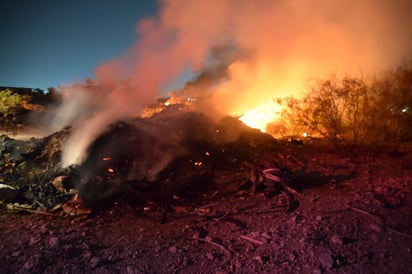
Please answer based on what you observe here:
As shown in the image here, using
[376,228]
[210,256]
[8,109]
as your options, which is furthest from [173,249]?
[8,109]

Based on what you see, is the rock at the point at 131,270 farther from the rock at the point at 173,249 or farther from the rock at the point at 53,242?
the rock at the point at 53,242

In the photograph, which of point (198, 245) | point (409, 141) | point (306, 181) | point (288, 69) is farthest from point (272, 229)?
point (288, 69)

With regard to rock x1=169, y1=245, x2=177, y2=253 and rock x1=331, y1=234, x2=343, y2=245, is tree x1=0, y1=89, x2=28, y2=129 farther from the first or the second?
rock x1=331, y1=234, x2=343, y2=245

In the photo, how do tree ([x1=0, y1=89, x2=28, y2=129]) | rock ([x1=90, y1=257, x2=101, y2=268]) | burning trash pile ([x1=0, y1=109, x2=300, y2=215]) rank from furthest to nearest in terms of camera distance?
tree ([x1=0, y1=89, x2=28, y2=129]) → burning trash pile ([x1=0, y1=109, x2=300, y2=215]) → rock ([x1=90, y1=257, x2=101, y2=268])

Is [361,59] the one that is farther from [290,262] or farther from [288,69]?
[290,262]

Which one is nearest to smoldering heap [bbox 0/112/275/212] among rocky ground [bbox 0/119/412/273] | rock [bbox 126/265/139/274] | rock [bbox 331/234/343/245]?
rocky ground [bbox 0/119/412/273]

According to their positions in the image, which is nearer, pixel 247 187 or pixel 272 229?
pixel 272 229

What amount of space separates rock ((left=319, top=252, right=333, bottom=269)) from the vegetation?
25.8 feet

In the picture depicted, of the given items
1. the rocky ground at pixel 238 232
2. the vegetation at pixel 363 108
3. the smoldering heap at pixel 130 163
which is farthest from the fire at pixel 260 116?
the rocky ground at pixel 238 232

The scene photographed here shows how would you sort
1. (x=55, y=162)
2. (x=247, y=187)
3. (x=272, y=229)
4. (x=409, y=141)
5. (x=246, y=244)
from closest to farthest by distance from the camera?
(x=246, y=244)
(x=272, y=229)
(x=247, y=187)
(x=55, y=162)
(x=409, y=141)

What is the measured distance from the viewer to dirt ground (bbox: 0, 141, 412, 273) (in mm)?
4098

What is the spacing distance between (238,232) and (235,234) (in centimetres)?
9

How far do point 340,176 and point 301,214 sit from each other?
2940 millimetres

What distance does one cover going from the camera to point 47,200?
21.0 feet
